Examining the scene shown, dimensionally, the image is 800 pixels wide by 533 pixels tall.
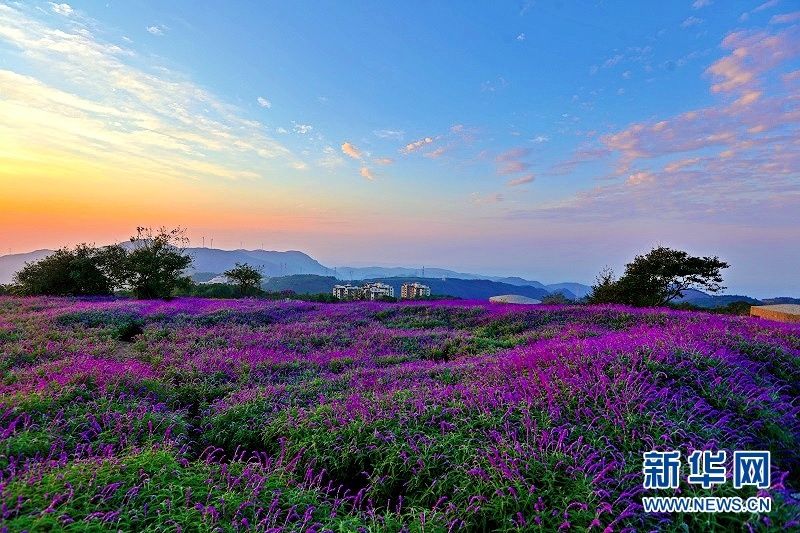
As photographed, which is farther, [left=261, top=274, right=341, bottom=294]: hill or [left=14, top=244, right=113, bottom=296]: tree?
[left=261, top=274, right=341, bottom=294]: hill

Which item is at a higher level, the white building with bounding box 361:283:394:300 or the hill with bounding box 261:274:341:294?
the white building with bounding box 361:283:394:300

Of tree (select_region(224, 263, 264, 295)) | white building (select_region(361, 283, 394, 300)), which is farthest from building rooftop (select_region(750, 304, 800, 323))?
tree (select_region(224, 263, 264, 295))

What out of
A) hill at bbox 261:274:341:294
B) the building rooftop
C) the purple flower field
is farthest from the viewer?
hill at bbox 261:274:341:294

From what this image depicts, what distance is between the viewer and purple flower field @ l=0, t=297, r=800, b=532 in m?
3.56

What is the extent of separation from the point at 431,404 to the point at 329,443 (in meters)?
1.72

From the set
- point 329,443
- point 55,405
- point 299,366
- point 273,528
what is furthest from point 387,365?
point 273,528

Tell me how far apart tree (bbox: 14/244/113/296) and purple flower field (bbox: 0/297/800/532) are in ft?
68.2

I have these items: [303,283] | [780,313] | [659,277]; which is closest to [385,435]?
[780,313]

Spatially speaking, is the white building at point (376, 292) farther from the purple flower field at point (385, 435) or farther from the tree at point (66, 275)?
the purple flower field at point (385, 435)

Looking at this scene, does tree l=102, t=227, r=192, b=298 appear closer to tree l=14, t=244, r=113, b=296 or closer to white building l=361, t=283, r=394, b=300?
tree l=14, t=244, r=113, b=296

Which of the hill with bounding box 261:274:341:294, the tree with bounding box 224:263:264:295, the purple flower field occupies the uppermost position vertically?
the tree with bounding box 224:263:264:295

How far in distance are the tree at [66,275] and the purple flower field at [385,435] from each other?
20793 mm

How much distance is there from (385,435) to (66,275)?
32.2 metres

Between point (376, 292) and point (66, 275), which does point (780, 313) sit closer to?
point (376, 292)
